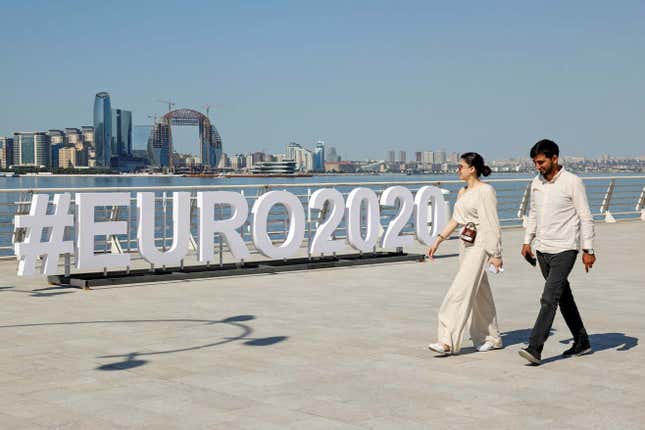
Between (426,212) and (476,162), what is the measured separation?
7863 millimetres

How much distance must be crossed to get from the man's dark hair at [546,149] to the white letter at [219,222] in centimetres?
656

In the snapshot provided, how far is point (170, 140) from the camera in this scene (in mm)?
151875

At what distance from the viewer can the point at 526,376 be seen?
678 cm

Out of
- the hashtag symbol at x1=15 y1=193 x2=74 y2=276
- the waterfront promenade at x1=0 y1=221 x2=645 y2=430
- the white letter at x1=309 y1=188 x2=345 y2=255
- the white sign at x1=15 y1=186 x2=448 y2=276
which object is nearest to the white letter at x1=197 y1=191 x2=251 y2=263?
the white sign at x1=15 y1=186 x2=448 y2=276

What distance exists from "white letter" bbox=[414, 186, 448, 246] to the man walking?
8.21 m

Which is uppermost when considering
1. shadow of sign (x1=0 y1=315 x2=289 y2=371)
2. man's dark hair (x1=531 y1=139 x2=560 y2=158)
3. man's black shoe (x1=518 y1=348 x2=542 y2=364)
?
man's dark hair (x1=531 y1=139 x2=560 y2=158)

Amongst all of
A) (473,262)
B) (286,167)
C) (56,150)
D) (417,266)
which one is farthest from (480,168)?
(56,150)

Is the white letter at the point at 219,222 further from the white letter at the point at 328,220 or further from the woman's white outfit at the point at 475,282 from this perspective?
the woman's white outfit at the point at 475,282

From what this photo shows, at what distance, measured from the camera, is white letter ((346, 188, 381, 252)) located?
1469cm

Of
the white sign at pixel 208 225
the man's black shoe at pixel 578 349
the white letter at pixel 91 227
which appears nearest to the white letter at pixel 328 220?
the white sign at pixel 208 225

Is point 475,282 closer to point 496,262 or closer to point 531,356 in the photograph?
point 496,262

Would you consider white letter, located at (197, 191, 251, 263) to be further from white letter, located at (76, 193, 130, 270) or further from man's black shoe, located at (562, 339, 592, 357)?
man's black shoe, located at (562, 339, 592, 357)

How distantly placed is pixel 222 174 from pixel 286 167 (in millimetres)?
11393

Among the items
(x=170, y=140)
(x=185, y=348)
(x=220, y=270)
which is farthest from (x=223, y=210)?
(x=170, y=140)
